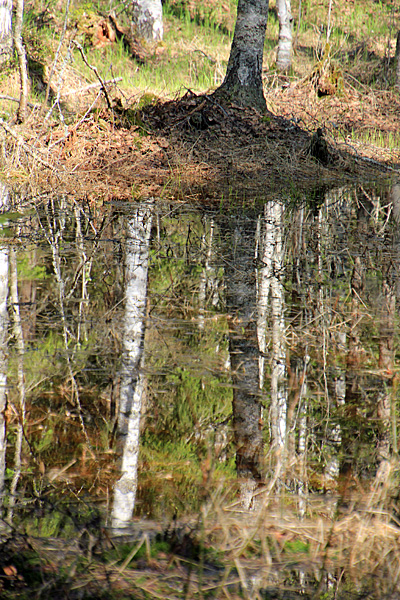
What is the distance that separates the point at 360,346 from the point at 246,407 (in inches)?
32.8

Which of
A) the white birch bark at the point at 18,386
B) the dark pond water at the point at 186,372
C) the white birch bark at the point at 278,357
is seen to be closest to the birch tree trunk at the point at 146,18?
the dark pond water at the point at 186,372

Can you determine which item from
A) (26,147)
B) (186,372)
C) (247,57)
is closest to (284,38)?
(247,57)

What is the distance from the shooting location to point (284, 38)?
1230cm

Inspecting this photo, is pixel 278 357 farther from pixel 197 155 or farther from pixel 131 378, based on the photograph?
pixel 197 155

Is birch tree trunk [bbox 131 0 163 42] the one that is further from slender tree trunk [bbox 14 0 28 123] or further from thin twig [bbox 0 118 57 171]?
thin twig [bbox 0 118 57 171]

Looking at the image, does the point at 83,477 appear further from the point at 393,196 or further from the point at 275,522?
the point at 393,196

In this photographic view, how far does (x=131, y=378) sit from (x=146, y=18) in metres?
13.4

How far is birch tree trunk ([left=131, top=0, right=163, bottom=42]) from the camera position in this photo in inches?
545

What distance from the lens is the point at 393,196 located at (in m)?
6.45

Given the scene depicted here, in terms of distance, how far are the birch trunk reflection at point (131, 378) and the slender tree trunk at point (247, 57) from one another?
15.2 feet

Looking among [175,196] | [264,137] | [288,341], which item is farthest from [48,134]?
[288,341]

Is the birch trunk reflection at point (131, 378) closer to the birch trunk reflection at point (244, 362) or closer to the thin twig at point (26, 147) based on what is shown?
the birch trunk reflection at point (244, 362)

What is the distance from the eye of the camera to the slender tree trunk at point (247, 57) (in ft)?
26.9

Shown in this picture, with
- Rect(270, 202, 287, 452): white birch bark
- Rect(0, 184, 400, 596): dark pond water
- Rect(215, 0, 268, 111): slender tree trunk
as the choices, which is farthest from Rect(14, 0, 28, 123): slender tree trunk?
Rect(270, 202, 287, 452): white birch bark
